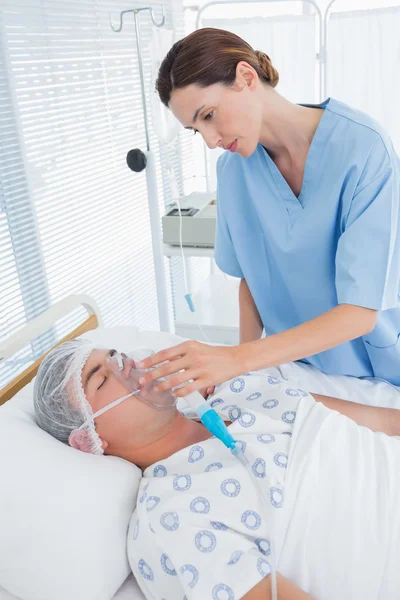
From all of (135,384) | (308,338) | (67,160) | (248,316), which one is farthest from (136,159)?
(308,338)

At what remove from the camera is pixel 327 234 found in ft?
4.52

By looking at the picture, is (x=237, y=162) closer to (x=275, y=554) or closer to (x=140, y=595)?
(x=275, y=554)

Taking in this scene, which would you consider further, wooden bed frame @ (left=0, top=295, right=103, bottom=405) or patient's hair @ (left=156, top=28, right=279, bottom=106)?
wooden bed frame @ (left=0, top=295, right=103, bottom=405)

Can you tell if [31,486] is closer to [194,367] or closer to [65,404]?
[65,404]

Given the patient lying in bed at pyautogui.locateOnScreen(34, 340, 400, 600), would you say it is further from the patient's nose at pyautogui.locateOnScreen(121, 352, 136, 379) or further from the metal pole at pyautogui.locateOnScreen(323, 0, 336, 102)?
the metal pole at pyautogui.locateOnScreen(323, 0, 336, 102)

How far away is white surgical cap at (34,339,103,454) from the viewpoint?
1301 millimetres

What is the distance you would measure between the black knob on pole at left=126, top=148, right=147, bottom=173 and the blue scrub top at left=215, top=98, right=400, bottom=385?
71cm

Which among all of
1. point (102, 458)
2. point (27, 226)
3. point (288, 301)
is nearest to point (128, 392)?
point (102, 458)

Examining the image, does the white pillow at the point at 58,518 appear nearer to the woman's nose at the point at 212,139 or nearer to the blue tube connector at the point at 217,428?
the blue tube connector at the point at 217,428

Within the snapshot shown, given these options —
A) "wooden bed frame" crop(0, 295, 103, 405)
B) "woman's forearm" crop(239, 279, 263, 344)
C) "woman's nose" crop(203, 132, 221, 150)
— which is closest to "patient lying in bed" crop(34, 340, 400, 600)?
"wooden bed frame" crop(0, 295, 103, 405)

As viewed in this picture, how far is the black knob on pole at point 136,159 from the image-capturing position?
222 centimetres

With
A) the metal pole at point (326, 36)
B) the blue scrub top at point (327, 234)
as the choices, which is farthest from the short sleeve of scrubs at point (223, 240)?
the metal pole at point (326, 36)

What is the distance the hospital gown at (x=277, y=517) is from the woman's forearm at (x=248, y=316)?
0.55 metres

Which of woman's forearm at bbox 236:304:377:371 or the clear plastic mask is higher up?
woman's forearm at bbox 236:304:377:371
